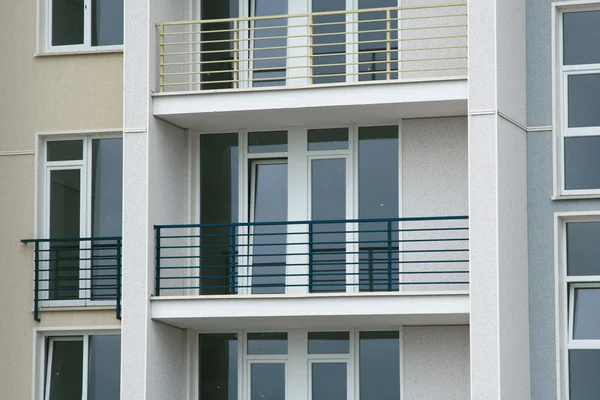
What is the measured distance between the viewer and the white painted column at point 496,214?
630 inches

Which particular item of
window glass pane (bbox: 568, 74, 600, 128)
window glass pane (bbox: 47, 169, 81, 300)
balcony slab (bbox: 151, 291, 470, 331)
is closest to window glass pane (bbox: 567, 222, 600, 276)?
window glass pane (bbox: 568, 74, 600, 128)

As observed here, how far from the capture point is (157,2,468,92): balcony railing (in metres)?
17.7

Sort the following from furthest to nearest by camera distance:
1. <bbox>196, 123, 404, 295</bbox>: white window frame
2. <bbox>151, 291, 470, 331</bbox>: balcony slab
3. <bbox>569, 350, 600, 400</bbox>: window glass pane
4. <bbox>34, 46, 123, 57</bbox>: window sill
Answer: <bbox>34, 46, 123, 57</bbox>: window sill < <bbox>196, 123, 404, 295</bbox>: white window frame < <bbox>569, 350, 600, 400</bbox>: window glass pane < <bbox>151, 291, 470, 331</bbox>: balcony slab

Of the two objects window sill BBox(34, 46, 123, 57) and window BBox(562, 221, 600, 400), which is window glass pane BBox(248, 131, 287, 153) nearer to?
window sill BBox(34, 46, 123, 57)

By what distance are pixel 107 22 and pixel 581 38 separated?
632cm

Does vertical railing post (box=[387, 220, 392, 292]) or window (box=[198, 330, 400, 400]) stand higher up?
vertical railing post (box=[387, 220, 392, 292])

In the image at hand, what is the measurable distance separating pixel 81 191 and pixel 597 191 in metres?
6.73

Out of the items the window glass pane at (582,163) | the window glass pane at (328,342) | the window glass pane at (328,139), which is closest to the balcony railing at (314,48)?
the window glass pane at (328,139)

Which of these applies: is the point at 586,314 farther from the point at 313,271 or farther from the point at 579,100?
the point at 313,271

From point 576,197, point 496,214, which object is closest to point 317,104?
point 496,214

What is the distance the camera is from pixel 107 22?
19.0 m

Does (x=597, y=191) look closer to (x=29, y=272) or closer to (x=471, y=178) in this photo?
(x=471, y=178)

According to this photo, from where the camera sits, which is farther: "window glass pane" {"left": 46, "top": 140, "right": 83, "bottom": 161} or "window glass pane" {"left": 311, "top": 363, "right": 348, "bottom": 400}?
"window glass pane" {"left": 46, "top": 140, "right": 83, "bottom": 161}

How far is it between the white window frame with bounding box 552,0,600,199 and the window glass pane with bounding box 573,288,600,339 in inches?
48.2
